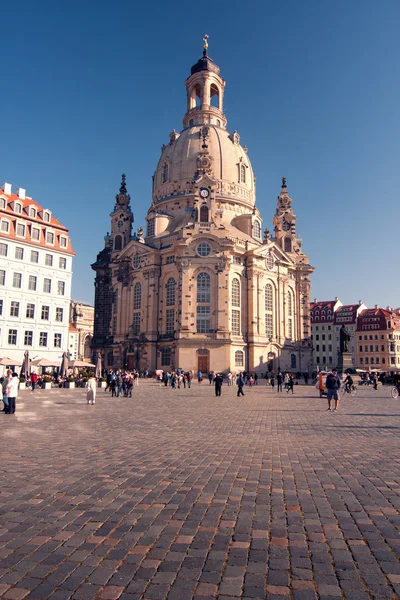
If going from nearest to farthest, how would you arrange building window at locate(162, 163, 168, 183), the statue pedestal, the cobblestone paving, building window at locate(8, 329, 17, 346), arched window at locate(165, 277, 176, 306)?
the cobblestone paving → building window at locate(8, 329, 17, 346) → the statue pedestal → arched window at locate(165, 277, 176, 306) → building window at locate(162, 163, 168, 183)

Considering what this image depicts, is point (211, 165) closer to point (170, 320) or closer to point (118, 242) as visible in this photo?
point (118, 242)

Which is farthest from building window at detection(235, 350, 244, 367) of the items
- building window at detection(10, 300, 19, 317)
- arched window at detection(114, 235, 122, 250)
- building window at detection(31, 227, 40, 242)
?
arched window at detection(114, 235, 122, 250)

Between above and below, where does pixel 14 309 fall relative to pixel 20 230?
below

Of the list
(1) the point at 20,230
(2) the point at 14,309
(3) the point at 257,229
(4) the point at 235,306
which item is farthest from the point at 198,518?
(3) the point at 257,229

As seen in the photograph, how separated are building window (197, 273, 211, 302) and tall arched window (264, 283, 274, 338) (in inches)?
452

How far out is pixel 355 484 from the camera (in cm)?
797

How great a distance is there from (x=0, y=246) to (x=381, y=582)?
49.2m

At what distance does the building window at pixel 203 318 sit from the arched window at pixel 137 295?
12.1 metres

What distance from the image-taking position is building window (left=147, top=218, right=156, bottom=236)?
77669 millimetres

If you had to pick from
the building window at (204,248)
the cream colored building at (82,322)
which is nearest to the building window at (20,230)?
the building window at (204,248)

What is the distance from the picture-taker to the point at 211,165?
79875mm

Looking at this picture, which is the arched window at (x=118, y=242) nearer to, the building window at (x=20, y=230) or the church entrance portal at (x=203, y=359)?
the church entrance portal at (x=203, y=359)

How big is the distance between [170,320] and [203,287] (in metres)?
7.17

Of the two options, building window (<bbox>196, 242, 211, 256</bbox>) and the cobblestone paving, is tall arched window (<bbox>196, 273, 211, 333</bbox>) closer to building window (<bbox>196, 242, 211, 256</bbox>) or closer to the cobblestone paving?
building window (<bbox>196, 242, 211, 256</bbox>)
